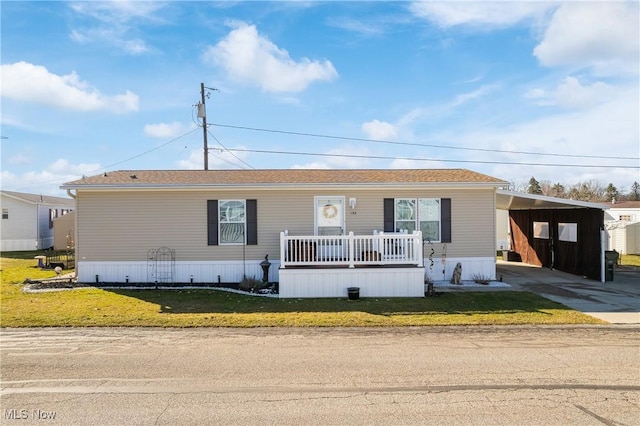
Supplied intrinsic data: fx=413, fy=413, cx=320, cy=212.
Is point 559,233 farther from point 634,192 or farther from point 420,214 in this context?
point 634,192

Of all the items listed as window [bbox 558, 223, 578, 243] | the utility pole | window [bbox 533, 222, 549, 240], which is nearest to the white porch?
window [bbox 558, 223, 578, 243]

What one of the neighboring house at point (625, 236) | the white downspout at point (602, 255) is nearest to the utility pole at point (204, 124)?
the white downspout at point (602, 255)

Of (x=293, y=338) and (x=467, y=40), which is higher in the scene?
(x=467, y=40)

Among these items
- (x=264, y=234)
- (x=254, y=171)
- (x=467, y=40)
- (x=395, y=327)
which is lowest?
(x=395, y=327)

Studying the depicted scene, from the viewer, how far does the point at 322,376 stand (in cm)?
550

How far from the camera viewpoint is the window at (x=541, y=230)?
17.8 meters

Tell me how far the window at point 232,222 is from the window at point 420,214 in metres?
4.74

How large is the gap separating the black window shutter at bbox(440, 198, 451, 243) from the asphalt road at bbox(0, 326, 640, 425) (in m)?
5.73

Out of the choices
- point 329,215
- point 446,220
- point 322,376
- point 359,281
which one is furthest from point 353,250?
point 322,376

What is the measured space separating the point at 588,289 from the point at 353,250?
23.8 feet

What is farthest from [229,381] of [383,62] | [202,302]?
[383,62]

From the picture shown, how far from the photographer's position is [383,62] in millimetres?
18469

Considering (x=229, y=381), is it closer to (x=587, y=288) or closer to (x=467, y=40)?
(x=587, y=288)

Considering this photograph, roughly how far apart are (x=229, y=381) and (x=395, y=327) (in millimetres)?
3920
